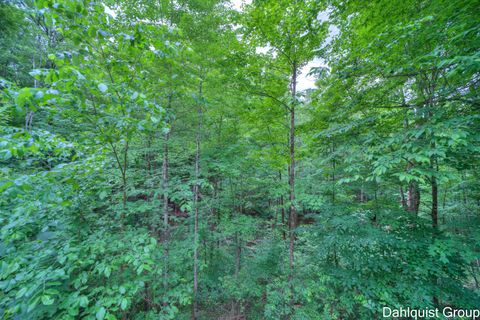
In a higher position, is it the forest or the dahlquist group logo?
the forest

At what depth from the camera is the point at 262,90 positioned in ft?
12.6

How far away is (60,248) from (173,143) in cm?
265

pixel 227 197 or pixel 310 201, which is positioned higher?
pixel 310 201

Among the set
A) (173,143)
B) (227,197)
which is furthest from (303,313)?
(173,143)

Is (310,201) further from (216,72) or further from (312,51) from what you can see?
(216,72)

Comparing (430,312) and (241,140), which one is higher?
(241,140)

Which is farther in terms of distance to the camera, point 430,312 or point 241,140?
point 241,140

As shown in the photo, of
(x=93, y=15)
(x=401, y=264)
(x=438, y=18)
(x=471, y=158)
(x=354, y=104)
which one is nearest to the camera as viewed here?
(x=93, y=15)

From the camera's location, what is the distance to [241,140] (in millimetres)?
5602

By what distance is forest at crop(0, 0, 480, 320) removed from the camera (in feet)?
5.16

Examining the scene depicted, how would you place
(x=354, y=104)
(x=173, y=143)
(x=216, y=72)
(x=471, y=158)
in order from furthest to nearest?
(x=173, y=143) < (x=216, y=72) < (x=354, y=104) < (x=471, y=158)

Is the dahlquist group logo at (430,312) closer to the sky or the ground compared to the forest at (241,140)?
closer to the ground

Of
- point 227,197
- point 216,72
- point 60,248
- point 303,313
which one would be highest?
point 216,72

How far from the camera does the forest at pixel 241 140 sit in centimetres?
157
